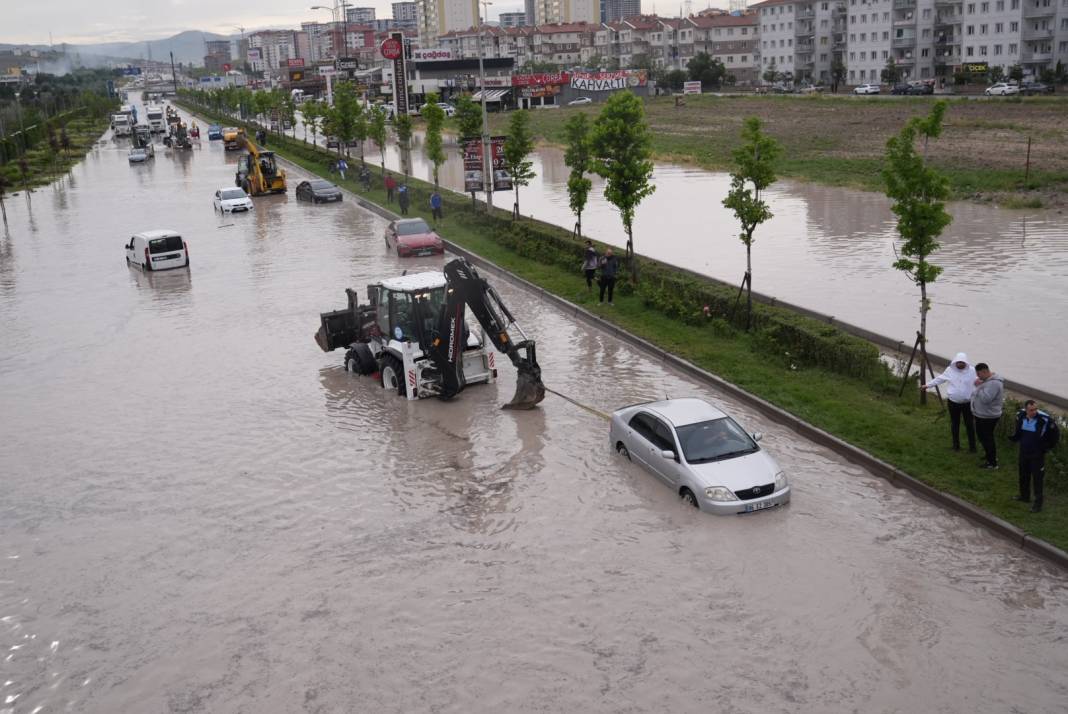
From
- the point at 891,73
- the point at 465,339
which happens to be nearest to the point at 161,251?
the point at 465,339

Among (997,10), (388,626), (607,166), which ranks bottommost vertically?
(388,626)

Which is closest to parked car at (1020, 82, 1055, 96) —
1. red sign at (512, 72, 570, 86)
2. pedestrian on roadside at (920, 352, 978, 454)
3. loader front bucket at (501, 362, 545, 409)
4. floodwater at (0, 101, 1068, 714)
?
red sign at (512, 72, 570, 86)

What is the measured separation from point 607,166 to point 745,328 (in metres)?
7.88

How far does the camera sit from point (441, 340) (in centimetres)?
1861

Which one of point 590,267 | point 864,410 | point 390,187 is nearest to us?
point 864,410

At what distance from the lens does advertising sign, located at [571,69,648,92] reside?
125m

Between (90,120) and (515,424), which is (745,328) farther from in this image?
(90,120)

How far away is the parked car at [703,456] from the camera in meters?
13.7

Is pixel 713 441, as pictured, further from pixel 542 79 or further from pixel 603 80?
pixel 542 79

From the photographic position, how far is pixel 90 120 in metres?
142

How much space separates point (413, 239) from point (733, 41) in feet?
442

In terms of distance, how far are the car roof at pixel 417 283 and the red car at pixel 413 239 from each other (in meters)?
14.8

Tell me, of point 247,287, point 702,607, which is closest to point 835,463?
point 702,607

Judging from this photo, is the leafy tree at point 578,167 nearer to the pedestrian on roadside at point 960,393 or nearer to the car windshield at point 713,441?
the car windshield at point 713,441
